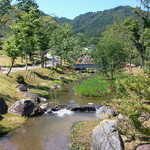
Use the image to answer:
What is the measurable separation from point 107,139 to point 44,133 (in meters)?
7.38

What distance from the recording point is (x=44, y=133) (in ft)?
62.6

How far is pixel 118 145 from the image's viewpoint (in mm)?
12875

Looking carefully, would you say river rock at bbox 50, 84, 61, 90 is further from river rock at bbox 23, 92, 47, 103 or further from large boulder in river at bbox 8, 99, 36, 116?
large boulder in river at bbox 8, 99, 36, 116

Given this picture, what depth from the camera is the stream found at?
54.5 feet

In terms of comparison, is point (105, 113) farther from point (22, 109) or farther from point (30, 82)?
point (30, 82)

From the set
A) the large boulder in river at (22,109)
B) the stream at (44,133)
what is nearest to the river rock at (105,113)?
the stream at (44,133)

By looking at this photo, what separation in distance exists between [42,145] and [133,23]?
51648 mm

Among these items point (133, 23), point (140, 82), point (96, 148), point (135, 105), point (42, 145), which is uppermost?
point (133, 23)

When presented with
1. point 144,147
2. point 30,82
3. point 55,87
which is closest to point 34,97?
point 30,82

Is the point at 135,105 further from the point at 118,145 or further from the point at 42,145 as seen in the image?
the point at 42,145

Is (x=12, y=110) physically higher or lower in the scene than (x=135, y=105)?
lower

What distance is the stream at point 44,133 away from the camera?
54.5ft

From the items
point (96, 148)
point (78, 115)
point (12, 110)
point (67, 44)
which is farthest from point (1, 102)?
point (67, 44)

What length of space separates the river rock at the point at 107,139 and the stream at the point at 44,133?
117 inches
